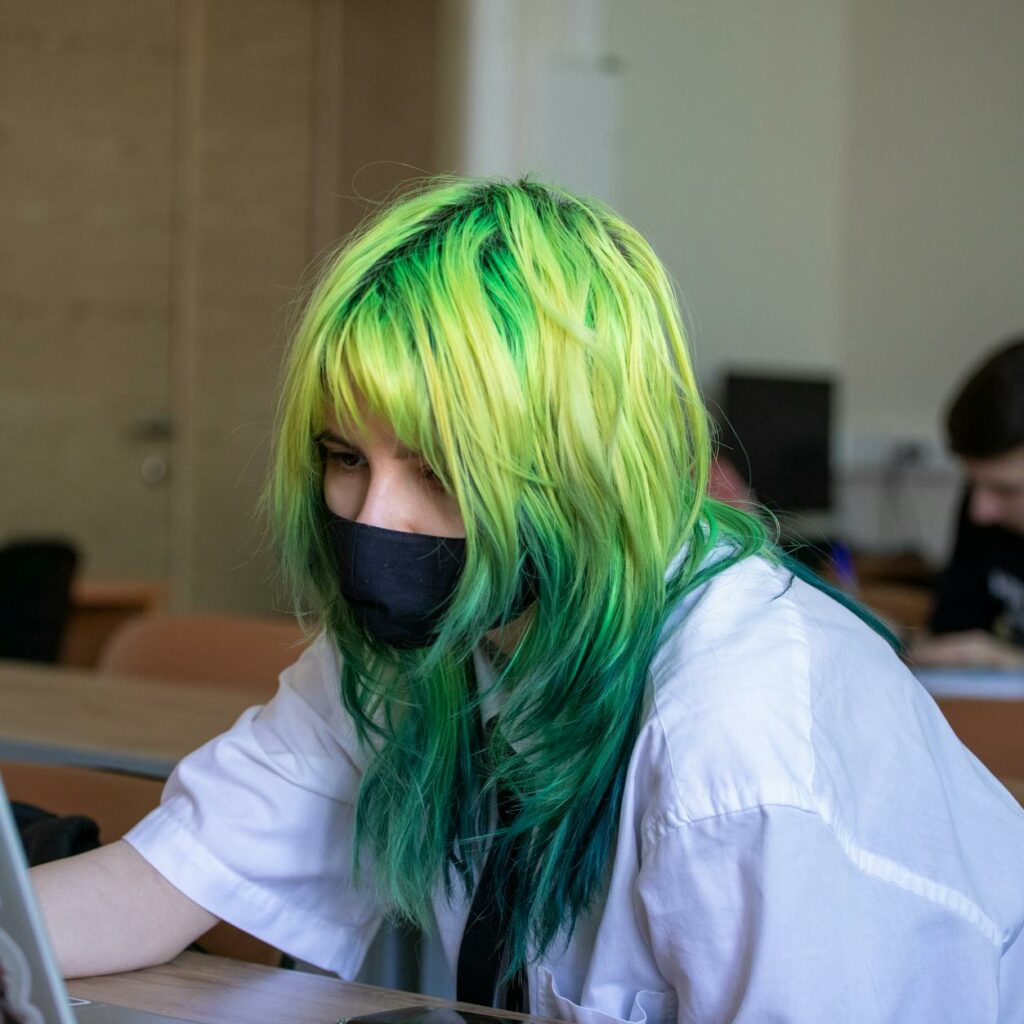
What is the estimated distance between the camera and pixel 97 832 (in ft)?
3.96

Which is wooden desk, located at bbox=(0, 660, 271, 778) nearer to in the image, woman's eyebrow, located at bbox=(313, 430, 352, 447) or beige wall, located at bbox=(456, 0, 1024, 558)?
woman's eyebrow, located at bbox=(313, 430, 352, 447)

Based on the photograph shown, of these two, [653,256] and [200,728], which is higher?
[653,256]

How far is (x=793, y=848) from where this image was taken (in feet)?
2.68

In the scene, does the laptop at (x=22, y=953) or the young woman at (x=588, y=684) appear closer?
the laptop at (x=22, y=953)

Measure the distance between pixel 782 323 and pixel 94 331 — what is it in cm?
270

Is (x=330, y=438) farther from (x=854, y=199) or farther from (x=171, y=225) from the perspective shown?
(x=854, y=199)

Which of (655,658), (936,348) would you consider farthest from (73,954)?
(936,348)

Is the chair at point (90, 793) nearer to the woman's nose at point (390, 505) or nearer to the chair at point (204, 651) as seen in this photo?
the woman's nose at point (390, 505)

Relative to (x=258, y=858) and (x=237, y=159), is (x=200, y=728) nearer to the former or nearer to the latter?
(x=258, y=858)

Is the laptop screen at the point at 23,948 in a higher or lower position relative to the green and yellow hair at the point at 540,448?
lower

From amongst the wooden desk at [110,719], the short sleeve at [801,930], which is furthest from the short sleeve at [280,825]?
the wooden desk at [110,719]

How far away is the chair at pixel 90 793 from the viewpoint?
4.72 feet

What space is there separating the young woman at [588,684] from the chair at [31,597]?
2.57m

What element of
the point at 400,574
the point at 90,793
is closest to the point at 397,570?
the point at 400,574
